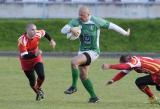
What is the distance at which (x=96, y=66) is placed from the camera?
3161cm

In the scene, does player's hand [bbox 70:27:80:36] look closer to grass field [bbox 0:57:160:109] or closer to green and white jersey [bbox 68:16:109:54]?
green and white jersey [bbox 68:16:109:54]

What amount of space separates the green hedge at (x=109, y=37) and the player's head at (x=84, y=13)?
27.1 metres

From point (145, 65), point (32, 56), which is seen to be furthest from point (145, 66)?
point (32, 56)

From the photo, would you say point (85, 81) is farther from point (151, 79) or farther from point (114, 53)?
point (114, 53)

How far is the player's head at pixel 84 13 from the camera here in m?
17.8

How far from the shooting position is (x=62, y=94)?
20469mm

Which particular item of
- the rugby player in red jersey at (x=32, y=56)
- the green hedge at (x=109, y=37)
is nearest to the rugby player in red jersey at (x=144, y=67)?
the rugby player in red jersey at (x=32, y=56)

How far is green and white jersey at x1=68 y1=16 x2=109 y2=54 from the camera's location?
1817cm

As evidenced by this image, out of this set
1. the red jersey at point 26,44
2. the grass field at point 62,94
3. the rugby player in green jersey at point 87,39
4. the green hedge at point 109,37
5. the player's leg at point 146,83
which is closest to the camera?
the grass field at point 62,94

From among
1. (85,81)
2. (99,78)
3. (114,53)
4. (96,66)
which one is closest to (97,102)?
(85,81)

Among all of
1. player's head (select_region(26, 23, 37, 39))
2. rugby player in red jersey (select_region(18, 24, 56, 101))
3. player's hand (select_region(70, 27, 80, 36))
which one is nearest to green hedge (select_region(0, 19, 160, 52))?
rugby player in red jersey (select_region(18, 24, 56, 101))

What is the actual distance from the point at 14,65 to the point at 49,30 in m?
17.9

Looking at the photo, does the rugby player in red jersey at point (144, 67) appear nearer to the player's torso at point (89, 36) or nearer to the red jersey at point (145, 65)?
the red jersey at point (145, 65)

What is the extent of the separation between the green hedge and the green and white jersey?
88.0ft
